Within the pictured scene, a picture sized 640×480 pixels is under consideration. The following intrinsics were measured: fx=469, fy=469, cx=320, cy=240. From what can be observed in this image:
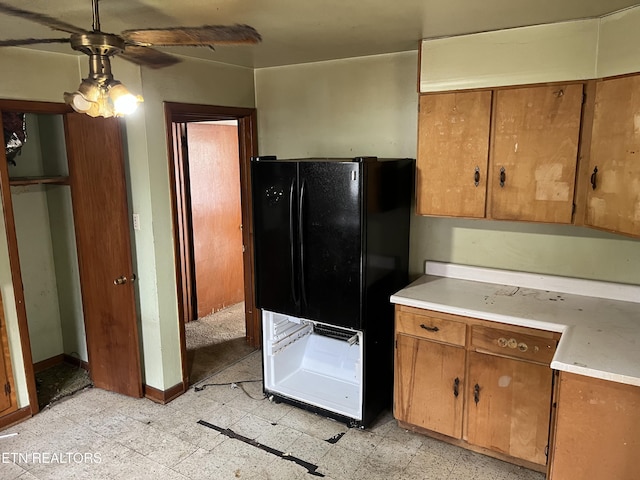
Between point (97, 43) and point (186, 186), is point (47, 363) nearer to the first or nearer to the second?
point (186, 186)

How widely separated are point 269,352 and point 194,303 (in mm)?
A: 1818

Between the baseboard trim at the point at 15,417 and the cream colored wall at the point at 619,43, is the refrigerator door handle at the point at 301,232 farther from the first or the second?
the baseboard trim at the point at 15,417

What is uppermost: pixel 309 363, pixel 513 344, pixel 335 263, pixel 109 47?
pixel 109 47

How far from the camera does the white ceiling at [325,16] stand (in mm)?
1921

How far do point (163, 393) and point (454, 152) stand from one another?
8.05 feet

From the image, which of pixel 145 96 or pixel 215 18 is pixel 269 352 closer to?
pixel 145 96

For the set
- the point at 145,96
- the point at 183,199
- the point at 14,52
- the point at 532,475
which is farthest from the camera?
the point at 183,199

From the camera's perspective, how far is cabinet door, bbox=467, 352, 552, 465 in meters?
2.35

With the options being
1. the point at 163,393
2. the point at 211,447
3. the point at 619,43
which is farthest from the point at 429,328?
the point at 163,393

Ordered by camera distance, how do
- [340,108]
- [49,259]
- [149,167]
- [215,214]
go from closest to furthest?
[149,167]
[340,108]
[49,259]
[215,214]

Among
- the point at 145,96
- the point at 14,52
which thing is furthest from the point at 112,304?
the point at 14,52

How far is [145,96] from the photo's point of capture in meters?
2.87

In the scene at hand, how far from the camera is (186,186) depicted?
4418mm

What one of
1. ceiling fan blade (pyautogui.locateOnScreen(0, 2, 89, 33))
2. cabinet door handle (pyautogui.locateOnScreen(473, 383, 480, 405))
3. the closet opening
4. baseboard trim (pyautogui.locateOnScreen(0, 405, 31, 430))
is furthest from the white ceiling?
baseboard trim (pyautogui.locateOnScreen(0, 405, 31, 430))
